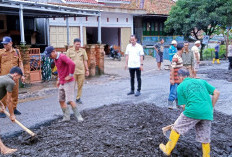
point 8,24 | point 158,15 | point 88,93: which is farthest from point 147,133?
point 158,15

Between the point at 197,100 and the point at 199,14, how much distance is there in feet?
62.5

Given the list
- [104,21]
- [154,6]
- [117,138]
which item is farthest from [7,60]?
[154,6]

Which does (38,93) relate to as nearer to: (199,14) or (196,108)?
(196,108)

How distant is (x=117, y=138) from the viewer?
4.77 m

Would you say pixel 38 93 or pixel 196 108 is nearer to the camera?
pixel 196 108

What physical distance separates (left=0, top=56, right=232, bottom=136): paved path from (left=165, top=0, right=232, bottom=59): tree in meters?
10.9

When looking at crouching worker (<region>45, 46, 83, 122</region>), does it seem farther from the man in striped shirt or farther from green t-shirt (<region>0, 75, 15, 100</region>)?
the man in striped shirt

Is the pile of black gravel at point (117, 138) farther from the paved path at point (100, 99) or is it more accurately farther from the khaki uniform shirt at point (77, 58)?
the khaki uniform shirt at point (77, 58)

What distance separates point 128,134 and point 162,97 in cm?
418

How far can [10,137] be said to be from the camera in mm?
5445

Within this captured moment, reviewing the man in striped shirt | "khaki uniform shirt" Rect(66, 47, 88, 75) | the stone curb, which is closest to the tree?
the stone curb

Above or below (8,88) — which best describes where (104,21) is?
above

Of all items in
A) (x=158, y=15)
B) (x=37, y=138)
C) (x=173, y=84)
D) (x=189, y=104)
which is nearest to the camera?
(x=189, y=104)

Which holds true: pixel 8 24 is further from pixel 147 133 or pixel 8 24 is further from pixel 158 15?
pixel 147 133
